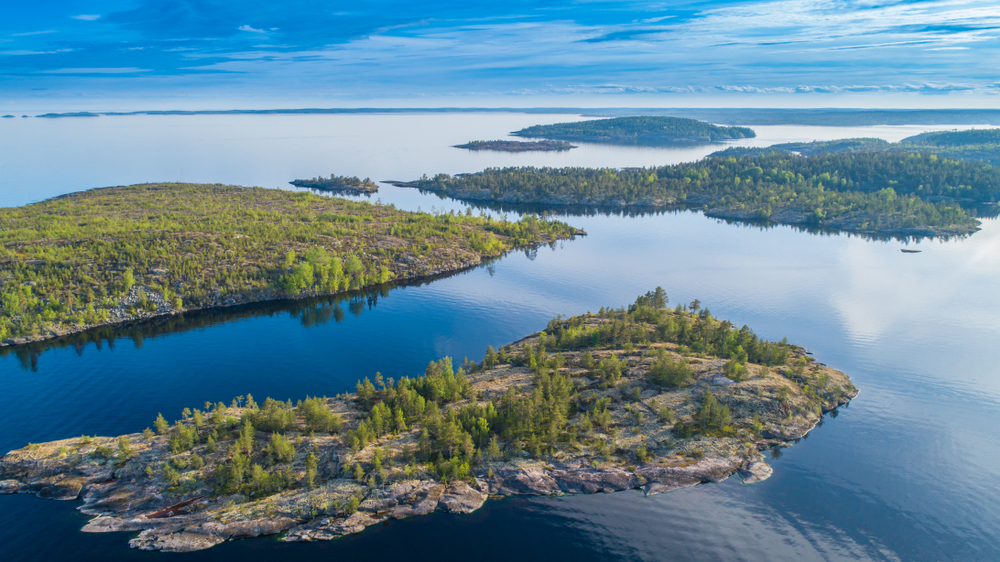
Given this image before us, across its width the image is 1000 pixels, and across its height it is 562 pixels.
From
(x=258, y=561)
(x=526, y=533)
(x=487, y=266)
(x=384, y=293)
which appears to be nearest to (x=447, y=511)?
(x=526, y=533)

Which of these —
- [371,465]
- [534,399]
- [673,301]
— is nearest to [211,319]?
[371,465]

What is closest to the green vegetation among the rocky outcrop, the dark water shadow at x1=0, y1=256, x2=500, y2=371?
the rocky outcrop

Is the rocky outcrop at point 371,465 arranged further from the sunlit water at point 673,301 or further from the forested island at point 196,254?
the forested island at point 196,254

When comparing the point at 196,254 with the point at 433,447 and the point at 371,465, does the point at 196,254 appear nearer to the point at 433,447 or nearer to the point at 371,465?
the point at 371,465

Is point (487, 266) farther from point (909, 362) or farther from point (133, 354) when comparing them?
point (909, 362)

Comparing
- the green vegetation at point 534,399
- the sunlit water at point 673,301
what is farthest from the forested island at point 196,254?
the green vegetation at point 534,399

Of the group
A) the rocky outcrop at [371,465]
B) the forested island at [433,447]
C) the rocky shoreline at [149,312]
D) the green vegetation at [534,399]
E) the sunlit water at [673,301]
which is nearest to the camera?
the rocky outcrop at [371,465]
